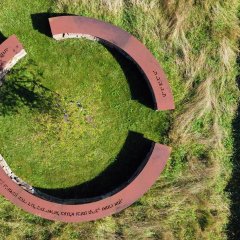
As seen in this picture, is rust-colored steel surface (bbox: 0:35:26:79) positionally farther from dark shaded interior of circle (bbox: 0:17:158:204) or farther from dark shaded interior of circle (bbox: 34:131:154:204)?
dark shaded interior of circle (bbox: 34:131:154:204)

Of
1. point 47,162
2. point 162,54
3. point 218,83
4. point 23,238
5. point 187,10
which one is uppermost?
point 187,10

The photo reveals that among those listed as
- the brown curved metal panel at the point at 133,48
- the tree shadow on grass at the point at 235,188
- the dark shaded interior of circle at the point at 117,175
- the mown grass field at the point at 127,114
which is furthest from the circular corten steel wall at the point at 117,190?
the tree shadow on grass at the point at 235,188

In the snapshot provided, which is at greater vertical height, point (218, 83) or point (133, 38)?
point (133, 38)

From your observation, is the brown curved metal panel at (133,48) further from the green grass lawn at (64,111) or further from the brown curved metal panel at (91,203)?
the brown curved metal panel at (91,203)

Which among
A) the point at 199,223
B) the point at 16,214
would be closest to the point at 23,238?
the point at 16,214

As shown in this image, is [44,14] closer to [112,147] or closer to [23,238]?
[112,147]

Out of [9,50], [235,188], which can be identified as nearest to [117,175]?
[235,188]
